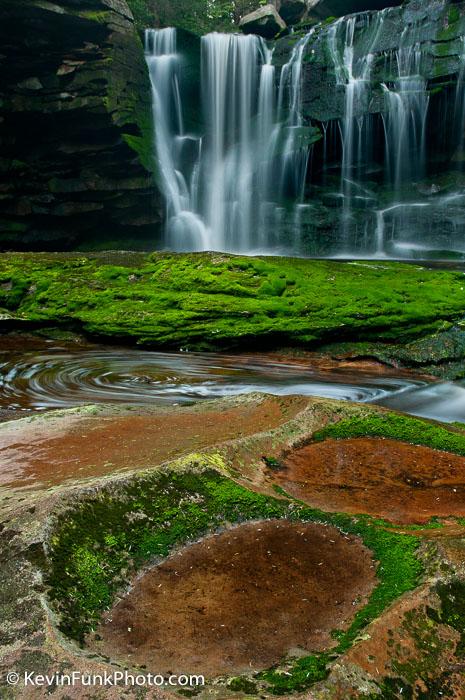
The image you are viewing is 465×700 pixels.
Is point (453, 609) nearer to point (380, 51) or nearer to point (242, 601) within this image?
point (242, 601)

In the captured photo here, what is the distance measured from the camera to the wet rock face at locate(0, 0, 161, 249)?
606 inches

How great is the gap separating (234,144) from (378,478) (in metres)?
19.3

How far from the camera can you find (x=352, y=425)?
14.7ft

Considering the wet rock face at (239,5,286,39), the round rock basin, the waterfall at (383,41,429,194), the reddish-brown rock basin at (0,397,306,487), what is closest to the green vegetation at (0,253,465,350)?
the reddish-brown rock basin at (0,397,306,487)

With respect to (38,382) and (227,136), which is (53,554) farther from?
(227,136)

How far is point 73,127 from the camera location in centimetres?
1691

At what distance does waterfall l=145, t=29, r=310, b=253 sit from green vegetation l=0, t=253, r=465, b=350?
9.39 m

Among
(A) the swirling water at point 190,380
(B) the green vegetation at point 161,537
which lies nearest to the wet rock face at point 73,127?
(A) the swirling water at point 190,380

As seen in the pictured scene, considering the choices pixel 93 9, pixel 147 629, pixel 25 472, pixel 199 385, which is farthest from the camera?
pixel 93 9

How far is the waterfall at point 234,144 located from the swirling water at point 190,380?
460 inches

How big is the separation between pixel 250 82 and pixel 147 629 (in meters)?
21.8

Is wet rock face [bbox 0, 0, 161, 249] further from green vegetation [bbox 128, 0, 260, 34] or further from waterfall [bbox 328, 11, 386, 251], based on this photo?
waterfall [bbox 328, 11, 386, 251]

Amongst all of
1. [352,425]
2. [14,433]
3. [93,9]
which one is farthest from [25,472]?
[93,9]

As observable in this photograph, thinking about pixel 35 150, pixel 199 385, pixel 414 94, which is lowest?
pixel 199 385
